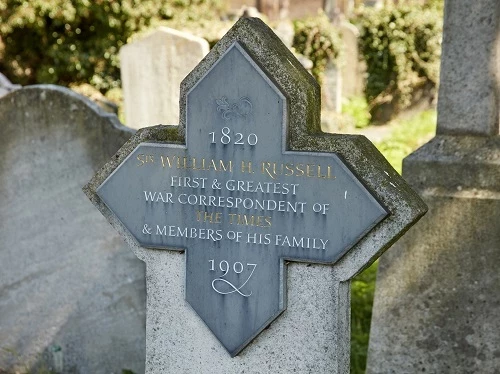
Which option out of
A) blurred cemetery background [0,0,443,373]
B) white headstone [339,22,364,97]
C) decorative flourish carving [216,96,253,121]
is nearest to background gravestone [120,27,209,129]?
decorative flourish carving [216,96,253,121]

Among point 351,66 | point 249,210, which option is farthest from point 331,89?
point 249,210

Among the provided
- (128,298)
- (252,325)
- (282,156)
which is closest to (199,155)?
(282,156)

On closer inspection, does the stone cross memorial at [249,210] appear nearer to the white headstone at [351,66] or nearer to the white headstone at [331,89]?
the white headstone at [331,89]

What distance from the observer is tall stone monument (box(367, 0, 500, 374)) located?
4.05m

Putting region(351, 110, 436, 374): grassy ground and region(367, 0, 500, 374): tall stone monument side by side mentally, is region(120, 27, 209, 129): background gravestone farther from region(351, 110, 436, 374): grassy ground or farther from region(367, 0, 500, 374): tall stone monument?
region(367, 0, 500, 374): tall stone monument

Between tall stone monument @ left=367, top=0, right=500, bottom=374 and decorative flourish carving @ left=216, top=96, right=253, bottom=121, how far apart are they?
1.38 meters

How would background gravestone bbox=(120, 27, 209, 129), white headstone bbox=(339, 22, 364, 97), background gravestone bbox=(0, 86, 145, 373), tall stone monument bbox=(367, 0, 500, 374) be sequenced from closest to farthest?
tall stone monument bbox=(367, 0, 500, 374), background gravestone bbox=(0, 86, 145, 373), background gravestone bbox=(120, 27, 209, 129), white headstone bbox=(339, 22, 364, 97)

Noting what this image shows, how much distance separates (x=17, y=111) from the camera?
482cm

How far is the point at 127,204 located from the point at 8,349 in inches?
83.0

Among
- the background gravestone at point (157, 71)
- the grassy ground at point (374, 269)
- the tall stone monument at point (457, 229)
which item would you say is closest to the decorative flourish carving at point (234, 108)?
the tall stone monument at point (457, 229)

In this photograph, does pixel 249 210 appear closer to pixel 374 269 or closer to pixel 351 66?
pixel 374 269

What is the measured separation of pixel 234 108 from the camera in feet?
10.1

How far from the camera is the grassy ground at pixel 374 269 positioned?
529 centimetres

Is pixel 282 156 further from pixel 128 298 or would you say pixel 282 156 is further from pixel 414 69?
pixel 414 69
